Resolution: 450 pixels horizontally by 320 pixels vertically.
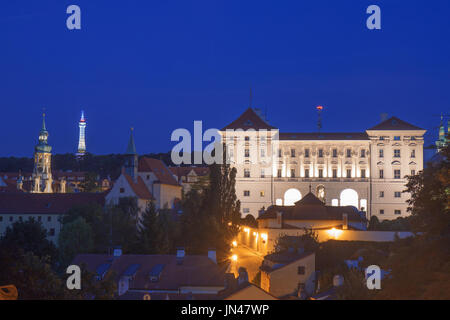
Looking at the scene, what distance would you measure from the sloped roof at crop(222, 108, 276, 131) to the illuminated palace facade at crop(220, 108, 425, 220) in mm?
142

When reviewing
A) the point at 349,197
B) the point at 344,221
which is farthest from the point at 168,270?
the point at 349,197

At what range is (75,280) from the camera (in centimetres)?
2627

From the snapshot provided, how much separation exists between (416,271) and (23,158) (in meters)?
181

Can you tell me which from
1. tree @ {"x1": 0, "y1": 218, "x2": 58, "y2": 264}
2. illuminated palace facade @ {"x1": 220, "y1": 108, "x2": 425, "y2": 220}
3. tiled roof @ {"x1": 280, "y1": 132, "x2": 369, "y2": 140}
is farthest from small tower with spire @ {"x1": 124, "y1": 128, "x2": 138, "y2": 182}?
tree @ {"x1": 0, "y1": 218, "x2": 58, "y2": 264}

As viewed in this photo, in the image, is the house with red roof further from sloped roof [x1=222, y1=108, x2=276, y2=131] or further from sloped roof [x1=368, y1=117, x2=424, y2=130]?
sloped roof [x1=368, y1=117, x2=424, y2=130]

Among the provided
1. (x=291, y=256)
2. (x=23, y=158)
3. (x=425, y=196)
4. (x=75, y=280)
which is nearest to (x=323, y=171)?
(x=291, y=256)

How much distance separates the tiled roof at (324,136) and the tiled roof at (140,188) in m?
21.9

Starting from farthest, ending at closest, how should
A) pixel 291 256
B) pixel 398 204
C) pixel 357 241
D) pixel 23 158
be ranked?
pixel 23 158, pixel 398 204, pixel 357 241, pixel 291 256

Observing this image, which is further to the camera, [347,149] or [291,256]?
[347,149]

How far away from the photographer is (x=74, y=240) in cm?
5697

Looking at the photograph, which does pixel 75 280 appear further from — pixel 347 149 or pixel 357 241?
pixel 347 149

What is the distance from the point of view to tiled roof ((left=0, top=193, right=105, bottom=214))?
250 feet

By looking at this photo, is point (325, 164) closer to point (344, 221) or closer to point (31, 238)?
point (344, 221)

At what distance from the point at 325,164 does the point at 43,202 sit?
128ft
